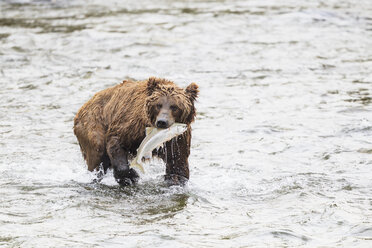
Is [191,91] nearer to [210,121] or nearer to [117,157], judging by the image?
[117,157]

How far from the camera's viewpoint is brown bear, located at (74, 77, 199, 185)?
23.5 ft

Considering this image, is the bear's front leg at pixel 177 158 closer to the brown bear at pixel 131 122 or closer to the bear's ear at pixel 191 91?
the brown bear at pixel 131 122

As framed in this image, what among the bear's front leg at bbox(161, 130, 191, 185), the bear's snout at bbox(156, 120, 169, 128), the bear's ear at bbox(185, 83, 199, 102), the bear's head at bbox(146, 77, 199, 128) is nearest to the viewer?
the bear's snout at bbox(156, 120, 169, 128)

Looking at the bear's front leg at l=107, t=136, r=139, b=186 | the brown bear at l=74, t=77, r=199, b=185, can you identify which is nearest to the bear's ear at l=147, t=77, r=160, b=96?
the brown bear at l=74, t=77, r=199, b=185

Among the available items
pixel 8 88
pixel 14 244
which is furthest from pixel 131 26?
pixel 14 244

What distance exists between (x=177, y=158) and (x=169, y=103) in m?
0.82

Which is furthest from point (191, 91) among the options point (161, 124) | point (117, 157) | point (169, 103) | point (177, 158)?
point (117, 157)

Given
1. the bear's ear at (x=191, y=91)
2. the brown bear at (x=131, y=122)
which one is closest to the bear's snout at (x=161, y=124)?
the brown bear at (x=131, y=122)

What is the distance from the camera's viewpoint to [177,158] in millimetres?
7684

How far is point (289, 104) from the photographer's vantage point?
12125mm

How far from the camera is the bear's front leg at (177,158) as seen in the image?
7547mm

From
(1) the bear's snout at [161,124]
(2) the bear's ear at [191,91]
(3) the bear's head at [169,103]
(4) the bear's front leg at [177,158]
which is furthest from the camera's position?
(4) the bear's front leg at [177,158]

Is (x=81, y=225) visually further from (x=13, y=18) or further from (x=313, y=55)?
(x=13, y=18)

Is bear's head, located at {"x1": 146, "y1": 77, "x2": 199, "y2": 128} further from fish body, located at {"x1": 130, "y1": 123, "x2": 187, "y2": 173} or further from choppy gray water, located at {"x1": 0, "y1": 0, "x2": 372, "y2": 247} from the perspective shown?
choppy gray water, located at {"x1": 0, "y1": 0, "x2": 372, "y2": 247}
